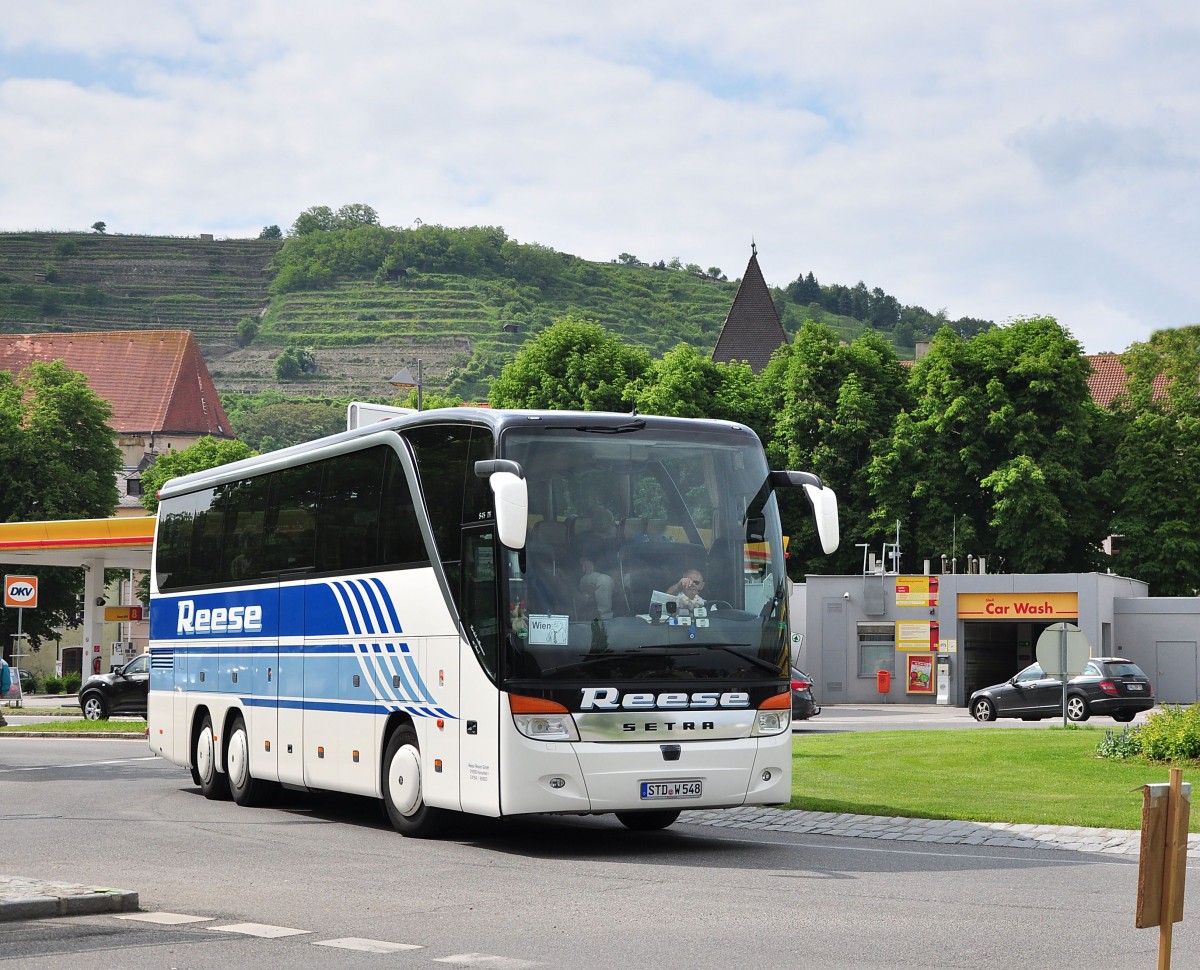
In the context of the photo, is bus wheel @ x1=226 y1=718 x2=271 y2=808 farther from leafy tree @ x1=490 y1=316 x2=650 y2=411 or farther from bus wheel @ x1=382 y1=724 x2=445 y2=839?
leafy tree @ x1=490 y1=316 x2=650 y2=411

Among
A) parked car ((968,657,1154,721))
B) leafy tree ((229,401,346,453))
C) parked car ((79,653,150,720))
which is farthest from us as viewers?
leafy tree ((229,401,346,453))

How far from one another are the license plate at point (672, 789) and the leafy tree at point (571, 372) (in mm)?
49013

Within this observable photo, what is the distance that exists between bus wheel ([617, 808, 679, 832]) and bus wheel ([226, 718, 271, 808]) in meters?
4.69

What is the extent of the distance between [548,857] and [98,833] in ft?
14.1

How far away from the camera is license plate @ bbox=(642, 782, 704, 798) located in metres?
13.1

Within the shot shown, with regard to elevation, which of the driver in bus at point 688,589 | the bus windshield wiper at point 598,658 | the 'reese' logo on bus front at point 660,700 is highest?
the driver in bus at point 688,589

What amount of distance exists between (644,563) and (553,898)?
3412 mm

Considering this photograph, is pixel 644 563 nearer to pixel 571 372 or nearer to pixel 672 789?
pixel 672 789

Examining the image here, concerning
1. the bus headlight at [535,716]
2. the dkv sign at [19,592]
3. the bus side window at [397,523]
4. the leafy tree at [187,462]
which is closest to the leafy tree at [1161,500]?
the dkv sign at [19,592]

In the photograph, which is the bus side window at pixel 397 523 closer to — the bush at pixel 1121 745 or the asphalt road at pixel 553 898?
the asphalt road at pixel 553 898

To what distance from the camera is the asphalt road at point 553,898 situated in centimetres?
841

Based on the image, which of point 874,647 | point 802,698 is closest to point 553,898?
point 802,698

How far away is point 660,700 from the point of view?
13.2m

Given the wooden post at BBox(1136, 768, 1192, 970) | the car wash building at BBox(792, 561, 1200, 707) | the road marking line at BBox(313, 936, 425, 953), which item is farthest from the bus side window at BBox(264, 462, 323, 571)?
the car wash building at BBox(792, 561, 1200, 707)
